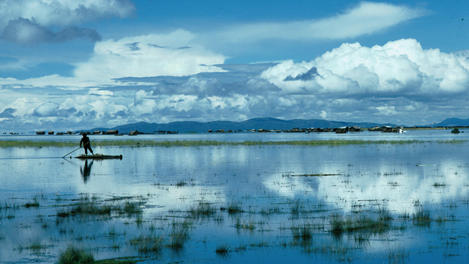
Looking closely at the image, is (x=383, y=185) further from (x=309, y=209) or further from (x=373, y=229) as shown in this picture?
(x=373, y=229)

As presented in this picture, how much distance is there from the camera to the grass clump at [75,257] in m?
14.6

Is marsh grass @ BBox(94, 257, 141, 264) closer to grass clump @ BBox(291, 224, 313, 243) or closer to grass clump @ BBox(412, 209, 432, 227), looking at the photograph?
grass clump @ BBox(291, 224, 313, 243)

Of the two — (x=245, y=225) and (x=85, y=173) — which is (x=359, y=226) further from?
(x=85, y=173)

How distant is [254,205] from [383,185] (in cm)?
1125

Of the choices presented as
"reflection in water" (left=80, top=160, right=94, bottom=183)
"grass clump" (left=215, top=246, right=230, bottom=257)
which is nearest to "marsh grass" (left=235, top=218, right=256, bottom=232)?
"grass clump" (left=215, top=246, right=230, bottom=257)

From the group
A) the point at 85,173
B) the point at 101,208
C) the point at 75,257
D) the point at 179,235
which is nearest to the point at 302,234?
the point at 179,235

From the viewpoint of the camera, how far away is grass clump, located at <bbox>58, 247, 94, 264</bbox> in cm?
1465

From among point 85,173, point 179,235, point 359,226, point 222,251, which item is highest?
point 85,173

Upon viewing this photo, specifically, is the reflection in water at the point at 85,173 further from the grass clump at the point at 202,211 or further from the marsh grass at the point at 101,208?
the grass clump at the point at 202,211

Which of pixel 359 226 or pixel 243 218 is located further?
pixel 243 218

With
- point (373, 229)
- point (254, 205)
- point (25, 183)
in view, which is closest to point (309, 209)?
point (254, 205)

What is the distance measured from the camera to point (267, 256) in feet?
51.5

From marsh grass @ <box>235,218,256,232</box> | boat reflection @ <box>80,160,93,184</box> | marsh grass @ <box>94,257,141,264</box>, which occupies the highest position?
boat reflection @ <box>80,160,93,184</box>

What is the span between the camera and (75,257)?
14.9m
